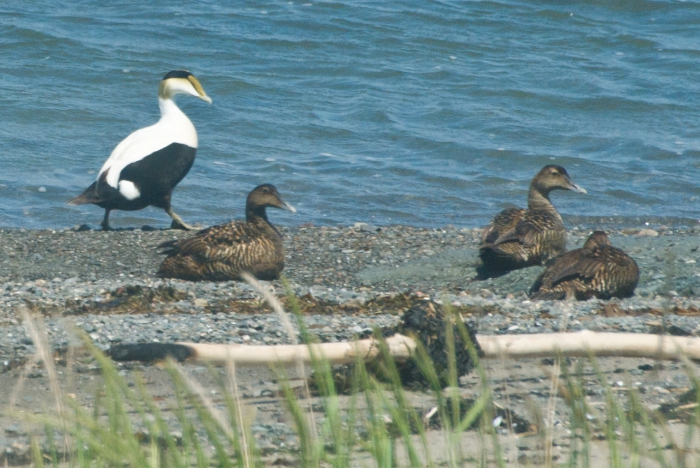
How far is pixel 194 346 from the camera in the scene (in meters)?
3.49

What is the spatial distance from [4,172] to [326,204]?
3607mm

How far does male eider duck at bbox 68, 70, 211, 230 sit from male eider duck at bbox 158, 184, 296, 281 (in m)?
2.46

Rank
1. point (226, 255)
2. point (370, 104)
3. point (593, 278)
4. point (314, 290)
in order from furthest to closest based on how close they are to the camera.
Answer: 1. point (370, 104)
2. point (226, 255)
3. point (314, 290)
4. point (593, 278)

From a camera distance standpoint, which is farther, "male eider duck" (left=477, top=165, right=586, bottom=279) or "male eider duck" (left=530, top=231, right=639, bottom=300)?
"male eider duck" (left=477, top=165, right=586, bottom=279)

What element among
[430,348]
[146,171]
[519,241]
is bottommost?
[146,171]

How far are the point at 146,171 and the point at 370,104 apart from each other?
18.1 ft

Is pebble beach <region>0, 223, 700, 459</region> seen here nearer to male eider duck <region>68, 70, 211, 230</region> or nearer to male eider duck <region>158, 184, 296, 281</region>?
male eider duck <region>158, 184, 296, 281</region>

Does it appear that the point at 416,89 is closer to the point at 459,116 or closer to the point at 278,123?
the point at 459,116

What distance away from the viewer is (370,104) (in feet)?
46.5

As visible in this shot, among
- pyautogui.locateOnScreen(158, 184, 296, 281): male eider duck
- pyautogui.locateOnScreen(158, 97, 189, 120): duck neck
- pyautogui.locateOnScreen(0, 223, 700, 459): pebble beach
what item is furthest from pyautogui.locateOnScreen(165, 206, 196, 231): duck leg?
pyautogui.locateOnScreen(158, 184, 296, 281): male eider duck

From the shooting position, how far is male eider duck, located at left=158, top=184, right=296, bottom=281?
6496mm

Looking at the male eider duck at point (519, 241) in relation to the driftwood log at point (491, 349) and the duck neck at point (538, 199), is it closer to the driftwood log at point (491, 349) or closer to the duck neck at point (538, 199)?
the duck neck at point (538, 199)

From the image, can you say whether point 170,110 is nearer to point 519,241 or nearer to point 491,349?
point 519,241

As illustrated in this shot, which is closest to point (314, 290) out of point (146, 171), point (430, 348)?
point (430, 348)
